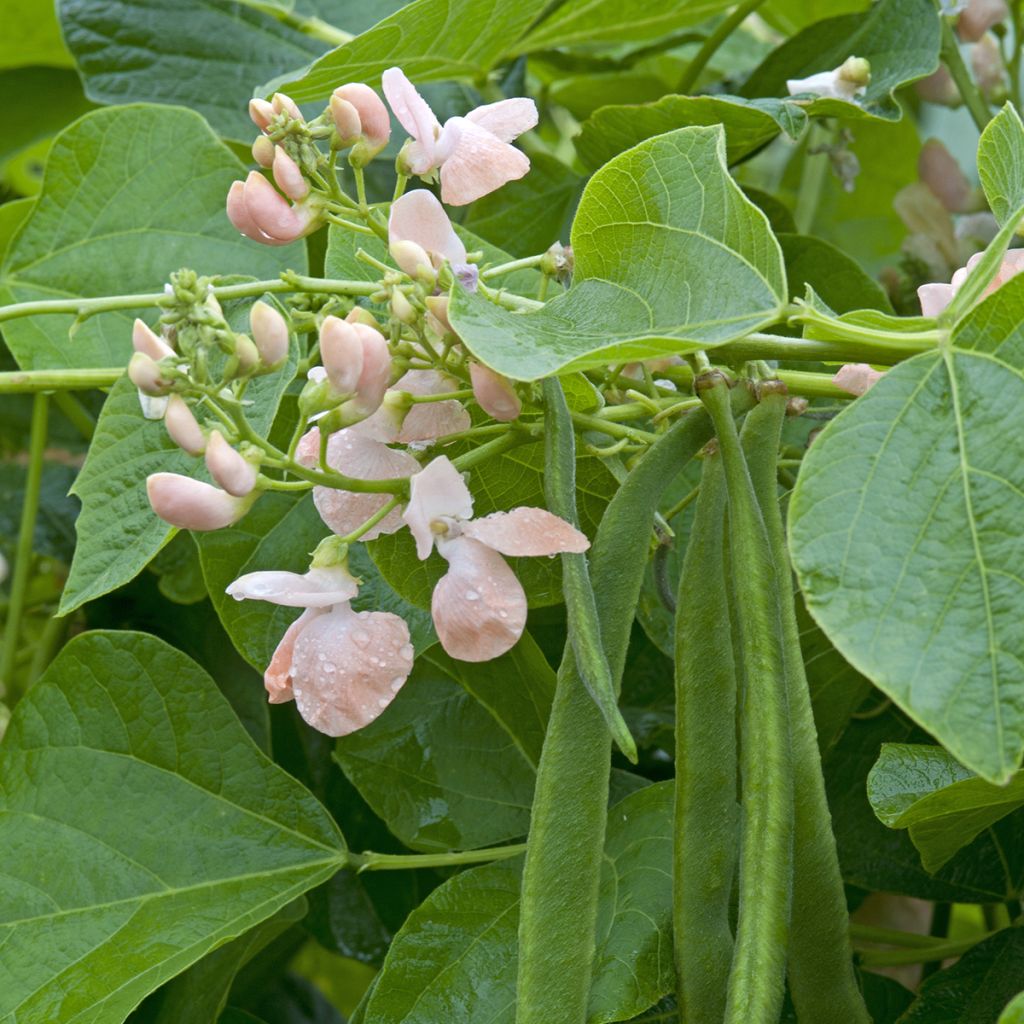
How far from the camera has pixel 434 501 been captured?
0.47m

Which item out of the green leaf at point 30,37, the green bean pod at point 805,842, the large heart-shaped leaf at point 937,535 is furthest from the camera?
the green leaf at point 30,37

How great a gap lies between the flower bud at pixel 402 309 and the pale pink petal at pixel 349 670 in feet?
0.37

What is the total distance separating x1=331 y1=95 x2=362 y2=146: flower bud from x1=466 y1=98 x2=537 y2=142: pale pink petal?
0.05 meters

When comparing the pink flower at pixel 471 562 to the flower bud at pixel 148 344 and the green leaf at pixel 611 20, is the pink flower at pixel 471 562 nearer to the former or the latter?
the flower bud at pixel 148 344

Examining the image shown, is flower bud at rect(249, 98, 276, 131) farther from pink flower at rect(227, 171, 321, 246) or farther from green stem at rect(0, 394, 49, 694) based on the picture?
green stem at rect(0, 394, 49, 694)

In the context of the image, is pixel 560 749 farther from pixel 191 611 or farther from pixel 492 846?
pixel 191 611

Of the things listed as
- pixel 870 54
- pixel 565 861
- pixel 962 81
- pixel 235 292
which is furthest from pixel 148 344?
pixel 962 81

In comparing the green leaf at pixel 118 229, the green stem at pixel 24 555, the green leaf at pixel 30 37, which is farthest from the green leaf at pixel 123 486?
the green leaf at pixel 30 37

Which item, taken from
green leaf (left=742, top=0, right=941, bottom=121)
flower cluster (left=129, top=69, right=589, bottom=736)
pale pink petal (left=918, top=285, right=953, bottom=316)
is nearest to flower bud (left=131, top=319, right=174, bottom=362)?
flower cluster (left=129, top=69, right=589, bottom=736)

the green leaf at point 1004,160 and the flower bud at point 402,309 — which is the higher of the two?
the green leaf at point 1004,160

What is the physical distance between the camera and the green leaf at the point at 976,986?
1.89ft

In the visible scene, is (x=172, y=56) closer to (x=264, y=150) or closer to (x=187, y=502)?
(x=264, y=150)

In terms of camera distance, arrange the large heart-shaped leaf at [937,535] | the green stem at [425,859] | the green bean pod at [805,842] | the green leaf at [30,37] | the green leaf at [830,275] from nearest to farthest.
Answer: the large heart-shaped leaf at [937,535], the green bean pod at [805,842], the green stem at [425,859], the green leaf at [830,275], the green leaf at [30,37]

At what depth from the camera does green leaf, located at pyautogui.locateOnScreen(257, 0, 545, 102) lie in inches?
27.6
